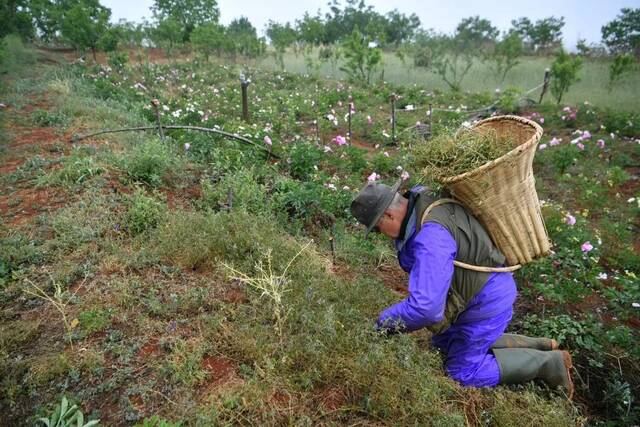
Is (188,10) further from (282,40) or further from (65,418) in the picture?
(65,418)

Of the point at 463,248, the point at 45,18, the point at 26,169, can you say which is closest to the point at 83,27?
the point at 45,18

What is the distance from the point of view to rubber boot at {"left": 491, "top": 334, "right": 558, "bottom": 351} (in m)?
2.76

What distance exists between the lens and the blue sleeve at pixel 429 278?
2.08m

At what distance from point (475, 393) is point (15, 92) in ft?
38.6

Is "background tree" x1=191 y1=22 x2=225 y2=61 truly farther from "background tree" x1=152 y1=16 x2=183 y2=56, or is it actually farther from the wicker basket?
the wicker basket

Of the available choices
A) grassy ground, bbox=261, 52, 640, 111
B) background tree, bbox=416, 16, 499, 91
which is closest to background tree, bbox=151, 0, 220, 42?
grassy ground, bbox=261, 52, 640, 111

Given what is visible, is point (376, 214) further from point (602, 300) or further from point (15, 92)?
point (15, 92)

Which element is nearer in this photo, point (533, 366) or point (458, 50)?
point (533, 366)

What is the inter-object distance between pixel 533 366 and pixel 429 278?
118 cm

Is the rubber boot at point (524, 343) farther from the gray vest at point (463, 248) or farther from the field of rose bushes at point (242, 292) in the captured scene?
the gray vest at point (463, 248)

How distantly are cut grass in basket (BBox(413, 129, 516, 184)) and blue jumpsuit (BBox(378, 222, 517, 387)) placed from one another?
31 centimetres

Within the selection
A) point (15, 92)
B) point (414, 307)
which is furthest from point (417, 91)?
point (414, 307)

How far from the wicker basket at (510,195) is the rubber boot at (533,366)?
67cm

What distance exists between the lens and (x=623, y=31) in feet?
64.3
